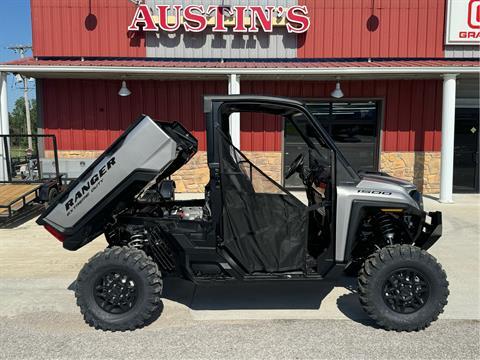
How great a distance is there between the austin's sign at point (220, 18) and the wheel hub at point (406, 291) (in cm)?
866

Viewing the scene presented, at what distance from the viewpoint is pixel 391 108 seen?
11273mm

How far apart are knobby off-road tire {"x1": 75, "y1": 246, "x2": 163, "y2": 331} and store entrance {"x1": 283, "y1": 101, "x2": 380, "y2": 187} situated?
26.5 ft

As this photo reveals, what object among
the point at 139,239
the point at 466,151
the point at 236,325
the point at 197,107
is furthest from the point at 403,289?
the point at 466,151

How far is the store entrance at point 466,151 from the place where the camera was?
11570mm

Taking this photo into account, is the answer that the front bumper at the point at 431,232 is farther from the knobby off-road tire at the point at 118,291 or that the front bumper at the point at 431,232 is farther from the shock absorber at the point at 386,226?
the knobby off-road tire at the point at 118,291

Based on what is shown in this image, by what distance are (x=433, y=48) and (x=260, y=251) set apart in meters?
9.88

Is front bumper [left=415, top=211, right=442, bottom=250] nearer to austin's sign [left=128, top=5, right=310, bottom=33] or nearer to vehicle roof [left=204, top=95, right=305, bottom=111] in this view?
vehicle roof [left=204, top=95, right=305, bottom=111]

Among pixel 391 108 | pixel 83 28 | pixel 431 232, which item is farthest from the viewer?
pixel 391 108

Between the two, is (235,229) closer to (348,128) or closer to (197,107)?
(197,107)

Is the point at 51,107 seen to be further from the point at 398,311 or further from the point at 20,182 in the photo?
the point at 398,311

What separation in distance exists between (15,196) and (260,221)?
6104mm

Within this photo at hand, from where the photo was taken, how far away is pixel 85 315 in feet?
12.0

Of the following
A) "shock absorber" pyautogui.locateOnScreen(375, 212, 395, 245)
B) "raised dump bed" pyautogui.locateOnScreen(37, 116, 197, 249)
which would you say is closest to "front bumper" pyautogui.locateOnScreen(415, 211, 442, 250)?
"shock absorber" pyautogui.locateOnScreen(375, 212, 395, 245)

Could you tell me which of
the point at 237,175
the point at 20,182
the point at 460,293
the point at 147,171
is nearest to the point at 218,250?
the point at 237,175
